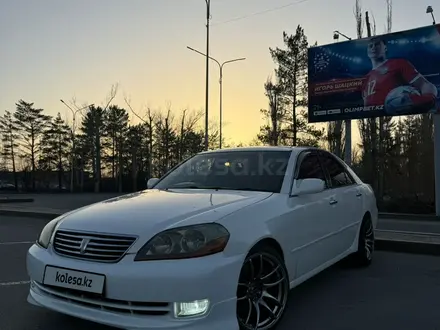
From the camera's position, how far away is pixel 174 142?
183 ft

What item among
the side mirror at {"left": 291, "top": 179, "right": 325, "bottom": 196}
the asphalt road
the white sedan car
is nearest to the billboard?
the asphalt road

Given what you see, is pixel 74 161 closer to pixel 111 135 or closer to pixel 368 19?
pixel 111 135

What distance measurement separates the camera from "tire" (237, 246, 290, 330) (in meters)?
3.31

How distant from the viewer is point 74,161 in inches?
2402

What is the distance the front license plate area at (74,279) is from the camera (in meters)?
2.99

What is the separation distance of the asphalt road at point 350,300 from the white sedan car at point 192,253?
354 millimetres

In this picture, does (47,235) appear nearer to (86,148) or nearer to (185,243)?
(185,243)

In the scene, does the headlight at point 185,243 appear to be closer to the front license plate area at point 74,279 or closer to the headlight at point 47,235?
the front license plate area at point 74,279

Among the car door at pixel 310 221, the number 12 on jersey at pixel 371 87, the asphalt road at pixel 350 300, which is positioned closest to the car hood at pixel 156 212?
the car door at pixel 310 221

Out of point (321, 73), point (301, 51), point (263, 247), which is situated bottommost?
point (263, 247)

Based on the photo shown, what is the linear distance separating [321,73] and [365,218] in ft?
44.9

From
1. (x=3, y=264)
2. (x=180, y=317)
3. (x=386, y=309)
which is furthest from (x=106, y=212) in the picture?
(x=3, y=264)

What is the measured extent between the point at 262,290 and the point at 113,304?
1.14 metres

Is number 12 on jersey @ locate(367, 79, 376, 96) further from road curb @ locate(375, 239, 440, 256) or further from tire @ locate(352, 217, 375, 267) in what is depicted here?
tire @ locate(352, 217, 375, 267)
